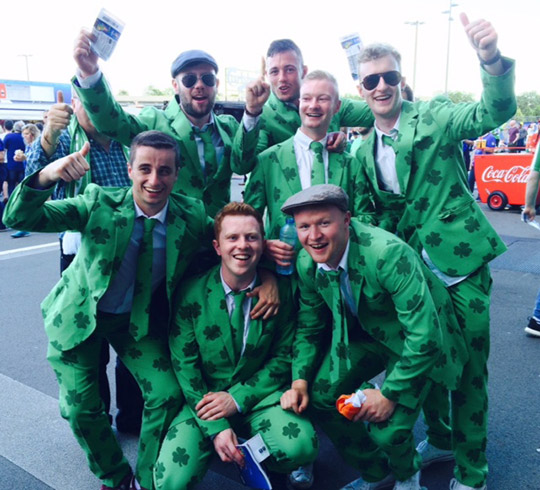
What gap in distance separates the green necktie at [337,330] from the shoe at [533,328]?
9.68 ft

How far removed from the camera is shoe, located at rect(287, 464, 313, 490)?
2.83 m

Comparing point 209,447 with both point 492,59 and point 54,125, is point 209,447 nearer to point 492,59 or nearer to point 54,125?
point 54,125

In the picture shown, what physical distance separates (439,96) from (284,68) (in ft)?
3.34

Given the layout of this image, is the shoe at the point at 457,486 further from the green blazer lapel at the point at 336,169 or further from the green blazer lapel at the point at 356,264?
the green blazer lapel at the point at 336,169

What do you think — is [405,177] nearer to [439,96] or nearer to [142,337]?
[439,96]

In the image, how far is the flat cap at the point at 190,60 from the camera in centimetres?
307

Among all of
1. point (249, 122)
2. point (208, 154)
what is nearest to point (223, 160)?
point (208, 154)

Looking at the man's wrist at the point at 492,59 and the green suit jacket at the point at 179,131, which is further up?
the man's wrist at the point at 492,59

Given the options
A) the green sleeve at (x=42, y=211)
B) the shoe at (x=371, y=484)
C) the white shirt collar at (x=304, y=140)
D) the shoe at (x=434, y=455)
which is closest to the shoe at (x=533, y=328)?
the shoe at (x=434, y=455)

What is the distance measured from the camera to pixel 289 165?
9.81 feet

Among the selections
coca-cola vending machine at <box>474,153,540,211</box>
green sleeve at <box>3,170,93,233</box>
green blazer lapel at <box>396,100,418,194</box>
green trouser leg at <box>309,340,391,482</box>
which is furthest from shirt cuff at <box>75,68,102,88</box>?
coca-cola vending machine at <box>474,153,540,211</box>

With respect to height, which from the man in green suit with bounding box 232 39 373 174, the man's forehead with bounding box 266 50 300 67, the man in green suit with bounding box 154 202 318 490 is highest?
the man's forehead with bounding box 266 50 300 67

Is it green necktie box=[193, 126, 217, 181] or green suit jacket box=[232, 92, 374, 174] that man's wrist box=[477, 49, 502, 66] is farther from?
green necktie box=[193, 126, 217, 181]

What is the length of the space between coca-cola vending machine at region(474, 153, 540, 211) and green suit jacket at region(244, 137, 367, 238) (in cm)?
909
